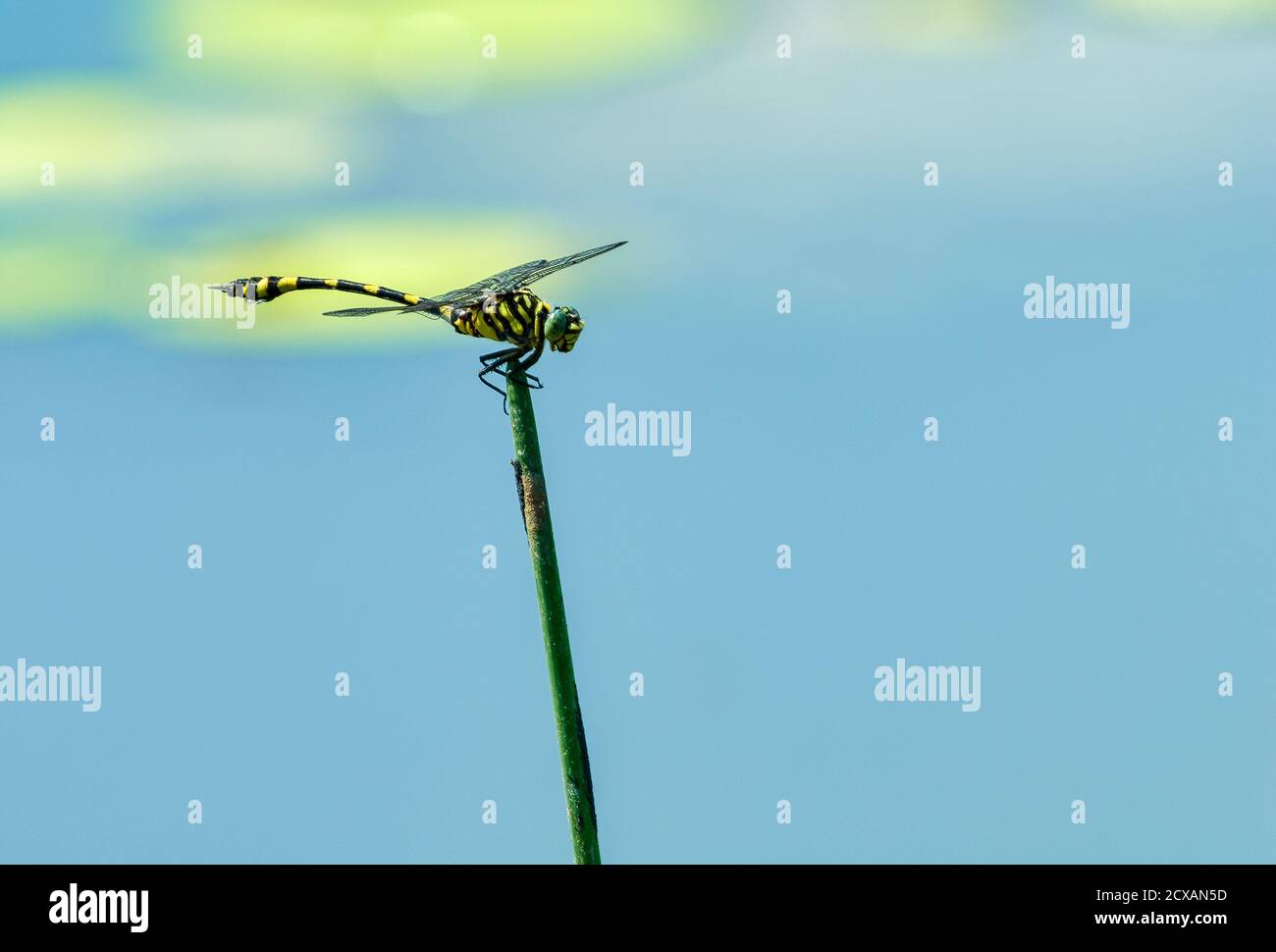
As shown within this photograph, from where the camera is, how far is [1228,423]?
2612 centimetres

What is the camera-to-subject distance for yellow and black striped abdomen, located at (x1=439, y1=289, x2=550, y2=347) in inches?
747

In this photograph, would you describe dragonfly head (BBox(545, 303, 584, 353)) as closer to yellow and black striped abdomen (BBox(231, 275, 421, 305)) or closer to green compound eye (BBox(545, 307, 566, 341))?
green compound eye (BBox(545, 307, 566, 341))

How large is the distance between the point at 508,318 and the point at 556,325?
1.92 feet

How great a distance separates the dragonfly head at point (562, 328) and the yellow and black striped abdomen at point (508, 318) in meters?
0.10

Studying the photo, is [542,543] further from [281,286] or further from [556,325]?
[281,286]

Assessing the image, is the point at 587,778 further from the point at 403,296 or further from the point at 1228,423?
the point at 1228,423

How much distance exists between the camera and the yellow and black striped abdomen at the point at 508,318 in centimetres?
1897

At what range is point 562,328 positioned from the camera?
63.4ft

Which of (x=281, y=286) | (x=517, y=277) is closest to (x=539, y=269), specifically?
(x=517, y=277)

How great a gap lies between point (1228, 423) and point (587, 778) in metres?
13.3

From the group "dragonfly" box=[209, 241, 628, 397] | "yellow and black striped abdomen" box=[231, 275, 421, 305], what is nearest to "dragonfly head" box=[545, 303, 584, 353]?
"dragonfly" box=[209, 241, 628, 397]

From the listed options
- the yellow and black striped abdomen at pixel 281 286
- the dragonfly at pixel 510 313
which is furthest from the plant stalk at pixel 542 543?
the yellow and black striped abdomen at pixel 281 286

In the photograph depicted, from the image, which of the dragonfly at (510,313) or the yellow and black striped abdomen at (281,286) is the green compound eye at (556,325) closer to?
the dragonfly at (510,313)
